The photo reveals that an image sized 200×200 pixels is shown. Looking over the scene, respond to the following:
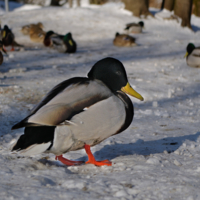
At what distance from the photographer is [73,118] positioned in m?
2.82

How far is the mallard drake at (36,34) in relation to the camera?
12.3 metres

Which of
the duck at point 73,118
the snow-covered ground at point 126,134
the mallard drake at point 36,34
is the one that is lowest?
the mallard drake at point 36,34

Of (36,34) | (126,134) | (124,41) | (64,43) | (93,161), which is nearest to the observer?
(93,161)

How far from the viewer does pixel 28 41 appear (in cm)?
1273

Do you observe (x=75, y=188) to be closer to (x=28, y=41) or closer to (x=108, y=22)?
(x=28, y=41)

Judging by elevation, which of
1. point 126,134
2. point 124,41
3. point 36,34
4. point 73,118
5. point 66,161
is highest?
point 73,118

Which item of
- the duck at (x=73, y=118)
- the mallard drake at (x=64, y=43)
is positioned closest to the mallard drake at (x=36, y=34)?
the mallard drake at (x=64, y=43)

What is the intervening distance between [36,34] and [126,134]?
29.4ft

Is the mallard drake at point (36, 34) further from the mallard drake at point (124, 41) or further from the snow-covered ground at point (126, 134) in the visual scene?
the mallard drake at point (124, 41)

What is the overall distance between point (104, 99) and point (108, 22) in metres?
12.4

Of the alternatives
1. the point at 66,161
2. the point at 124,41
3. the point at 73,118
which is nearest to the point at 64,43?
the point at 124,41

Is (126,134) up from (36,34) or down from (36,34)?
up

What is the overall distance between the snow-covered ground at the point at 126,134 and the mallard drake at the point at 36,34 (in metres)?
0.59

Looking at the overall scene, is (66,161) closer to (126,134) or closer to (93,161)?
(93,161)
